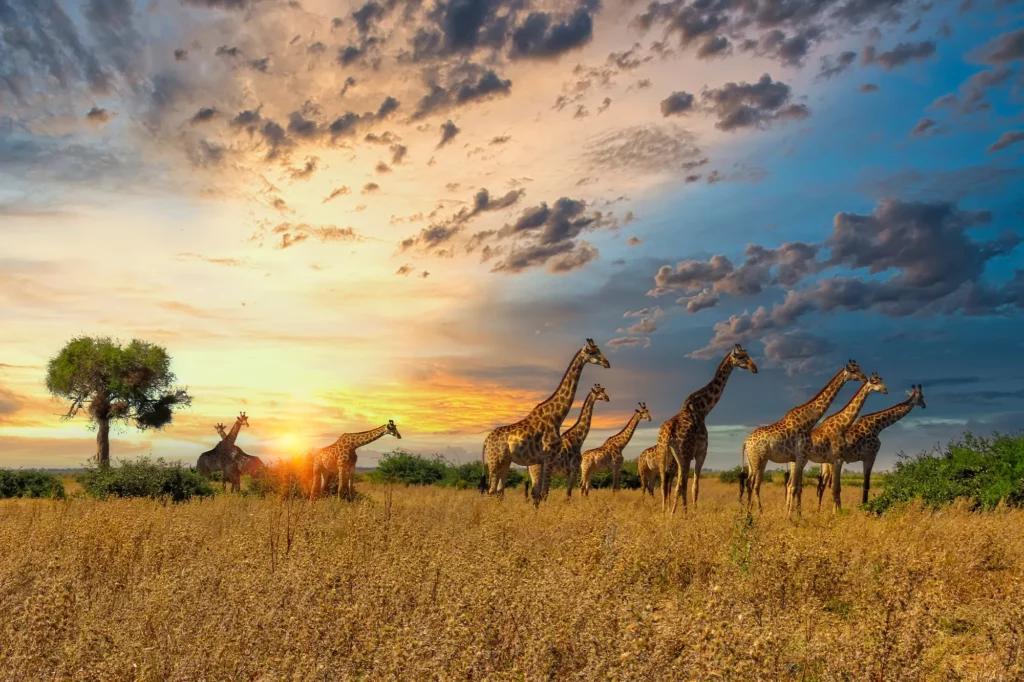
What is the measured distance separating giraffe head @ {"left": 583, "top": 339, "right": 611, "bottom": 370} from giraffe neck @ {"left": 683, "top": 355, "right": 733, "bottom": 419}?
7.52 ft

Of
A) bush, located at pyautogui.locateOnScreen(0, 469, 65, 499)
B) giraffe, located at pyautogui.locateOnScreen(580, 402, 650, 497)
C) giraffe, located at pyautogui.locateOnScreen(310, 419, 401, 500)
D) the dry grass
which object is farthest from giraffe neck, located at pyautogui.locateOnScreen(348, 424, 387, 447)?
the dry grass

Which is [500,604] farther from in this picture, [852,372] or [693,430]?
[852,372]

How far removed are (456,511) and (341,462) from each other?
9.43m

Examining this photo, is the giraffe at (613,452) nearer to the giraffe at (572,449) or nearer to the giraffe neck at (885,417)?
the giraffe at (572,449)

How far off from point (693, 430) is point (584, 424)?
5.40 metres

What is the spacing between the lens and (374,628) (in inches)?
227

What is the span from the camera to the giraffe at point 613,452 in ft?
88.9

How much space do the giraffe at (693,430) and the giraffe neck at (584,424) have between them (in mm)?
3615

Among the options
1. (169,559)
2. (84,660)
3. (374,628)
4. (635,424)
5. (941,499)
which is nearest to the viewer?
(84,660)

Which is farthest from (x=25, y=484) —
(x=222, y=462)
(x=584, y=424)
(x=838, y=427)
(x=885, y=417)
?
(x=885, y=417)

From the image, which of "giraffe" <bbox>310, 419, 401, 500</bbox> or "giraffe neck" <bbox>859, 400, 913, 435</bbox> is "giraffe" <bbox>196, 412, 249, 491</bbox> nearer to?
"giraffe" <bbox>310, 419, 401, 500</bbox>

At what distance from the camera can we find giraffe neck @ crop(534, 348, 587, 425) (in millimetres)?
18953

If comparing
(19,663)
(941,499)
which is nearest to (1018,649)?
(19,663)

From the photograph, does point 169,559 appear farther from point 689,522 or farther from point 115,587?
point 689,522
